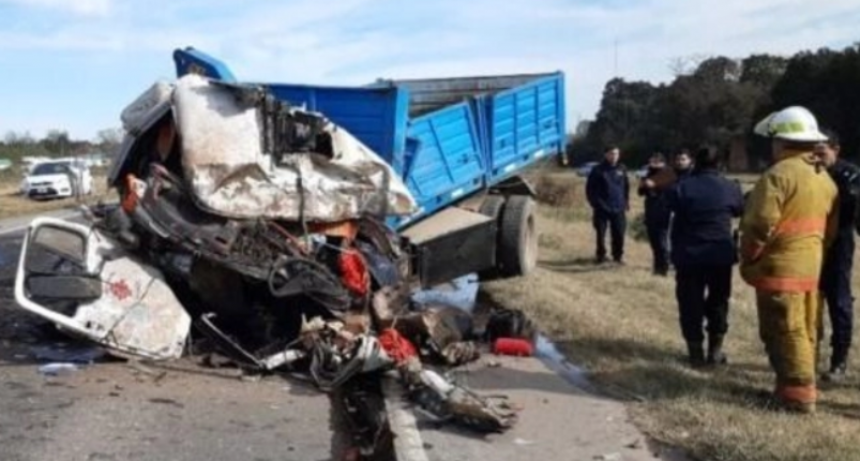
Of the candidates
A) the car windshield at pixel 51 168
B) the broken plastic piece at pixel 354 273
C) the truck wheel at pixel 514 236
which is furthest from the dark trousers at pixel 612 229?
the car windshield at pixel 51 168

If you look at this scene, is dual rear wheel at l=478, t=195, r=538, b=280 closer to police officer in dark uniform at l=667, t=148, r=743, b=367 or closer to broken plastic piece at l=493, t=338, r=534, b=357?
broken plastic piece at l=493, t=338, r=534, b=357

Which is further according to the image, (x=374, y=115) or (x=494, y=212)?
(x=494, y=212)

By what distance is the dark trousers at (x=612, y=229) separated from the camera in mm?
15242

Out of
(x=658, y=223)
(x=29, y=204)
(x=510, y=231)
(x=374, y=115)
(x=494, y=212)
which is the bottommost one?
(x=29, y=204)

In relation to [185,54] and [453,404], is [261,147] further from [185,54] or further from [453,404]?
[453,404]

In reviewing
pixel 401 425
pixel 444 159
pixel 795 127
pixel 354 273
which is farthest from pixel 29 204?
pixel 795 127

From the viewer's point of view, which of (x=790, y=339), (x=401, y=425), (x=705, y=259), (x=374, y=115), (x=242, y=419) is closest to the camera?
(x=401, y=425)

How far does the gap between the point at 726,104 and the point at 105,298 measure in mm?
68457

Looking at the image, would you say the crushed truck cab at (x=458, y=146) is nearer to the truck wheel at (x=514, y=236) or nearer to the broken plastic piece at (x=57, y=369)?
the truck wheel at (x=514, y=236)

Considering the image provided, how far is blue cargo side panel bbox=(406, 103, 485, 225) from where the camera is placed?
10531 mm

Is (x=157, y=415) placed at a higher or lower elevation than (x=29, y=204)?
higher

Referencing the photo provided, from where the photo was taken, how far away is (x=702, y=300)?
8.16 m

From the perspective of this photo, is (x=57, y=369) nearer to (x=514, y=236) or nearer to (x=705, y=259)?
(x=705, y=259)

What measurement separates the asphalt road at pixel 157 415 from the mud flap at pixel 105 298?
0.21 meters
